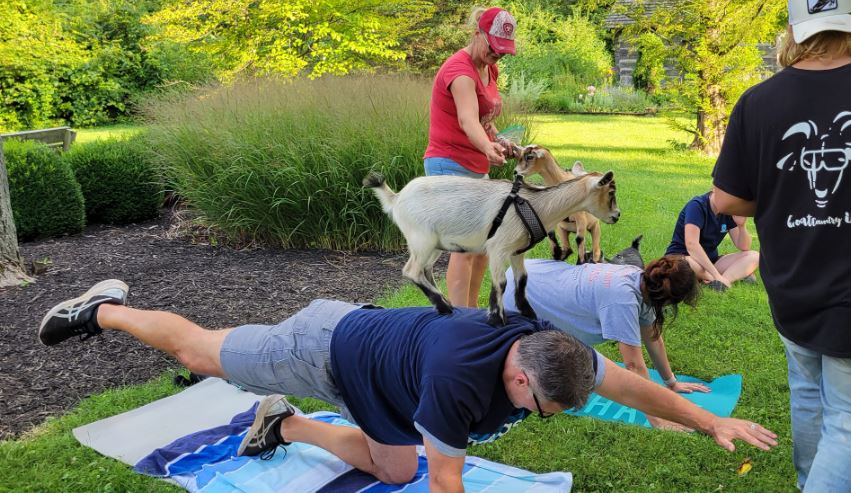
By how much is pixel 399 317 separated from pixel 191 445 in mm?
1500

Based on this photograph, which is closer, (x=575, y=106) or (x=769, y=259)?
(x=769, y=259)

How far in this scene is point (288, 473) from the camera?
3.33 m

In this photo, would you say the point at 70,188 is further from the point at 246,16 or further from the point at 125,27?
the point at 125,27

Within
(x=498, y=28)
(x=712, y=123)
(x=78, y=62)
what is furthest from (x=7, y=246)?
(x=78, y=62)

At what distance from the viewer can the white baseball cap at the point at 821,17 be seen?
2014 millimetres

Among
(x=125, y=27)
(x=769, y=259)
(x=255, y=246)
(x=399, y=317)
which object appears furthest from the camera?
(x=125, y=27)

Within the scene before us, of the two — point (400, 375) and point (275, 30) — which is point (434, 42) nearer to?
point (275, 30)

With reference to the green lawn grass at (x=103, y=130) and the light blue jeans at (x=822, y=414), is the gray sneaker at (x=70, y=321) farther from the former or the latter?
the green lawn grass at (x=103, y=130)

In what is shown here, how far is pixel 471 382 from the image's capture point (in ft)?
7.48

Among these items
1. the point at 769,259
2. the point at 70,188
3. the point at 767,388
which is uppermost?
the point at 769,259

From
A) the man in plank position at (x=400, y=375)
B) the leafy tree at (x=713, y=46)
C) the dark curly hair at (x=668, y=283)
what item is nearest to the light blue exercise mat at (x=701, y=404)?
the dark curly hair at (x=668, y=283)

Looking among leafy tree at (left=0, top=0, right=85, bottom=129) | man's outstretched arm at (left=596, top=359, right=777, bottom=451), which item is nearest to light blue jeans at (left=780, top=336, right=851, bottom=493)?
man's outstretched arm at (left=596, top=359, right=777, bottom=451)

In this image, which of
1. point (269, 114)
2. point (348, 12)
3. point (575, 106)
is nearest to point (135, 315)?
point (269, 114)

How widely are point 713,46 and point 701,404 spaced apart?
10.1 meters
